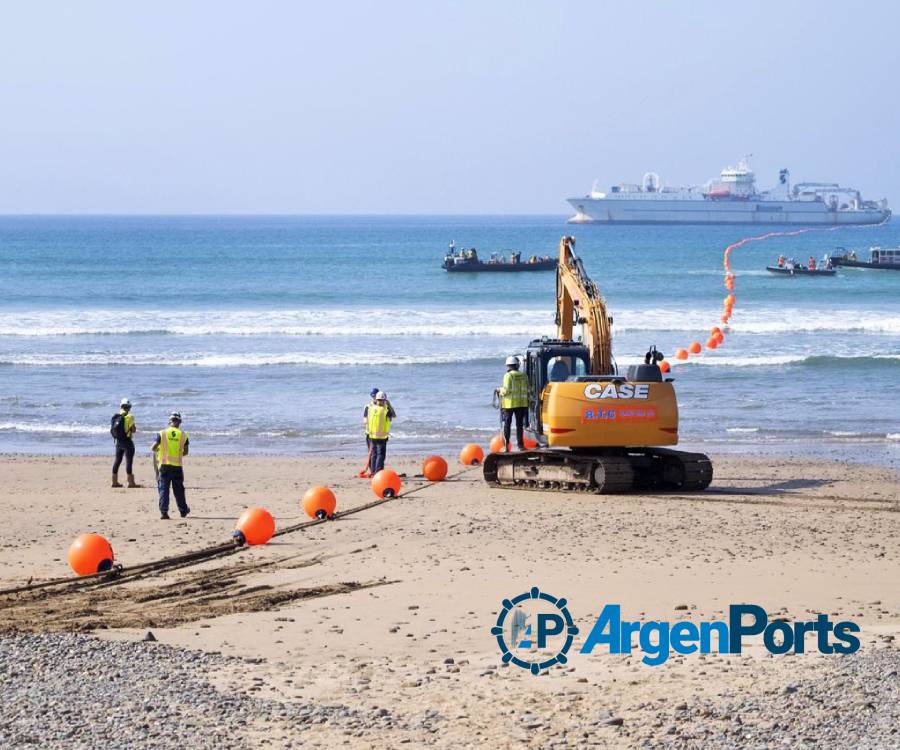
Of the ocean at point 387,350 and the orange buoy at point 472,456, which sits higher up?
the ocean at point 387,350

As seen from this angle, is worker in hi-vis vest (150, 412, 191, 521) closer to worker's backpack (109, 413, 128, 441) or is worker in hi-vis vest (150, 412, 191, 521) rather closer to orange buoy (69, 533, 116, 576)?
worker's backpack (109, 413, 128, 441)

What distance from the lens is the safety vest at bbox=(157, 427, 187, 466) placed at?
48.9 feet

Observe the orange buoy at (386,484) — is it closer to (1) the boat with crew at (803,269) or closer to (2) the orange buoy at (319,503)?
(2) the orange buoy at (319,503)

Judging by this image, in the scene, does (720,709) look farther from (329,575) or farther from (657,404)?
(657,404)

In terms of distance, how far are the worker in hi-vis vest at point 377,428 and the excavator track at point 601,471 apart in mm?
1338

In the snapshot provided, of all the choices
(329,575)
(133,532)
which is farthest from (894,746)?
(133,532)

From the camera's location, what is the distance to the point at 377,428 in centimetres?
1706

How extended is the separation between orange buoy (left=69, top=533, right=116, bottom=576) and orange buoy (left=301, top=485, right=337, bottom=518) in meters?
2.95

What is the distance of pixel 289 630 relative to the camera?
Answer: 9789mm

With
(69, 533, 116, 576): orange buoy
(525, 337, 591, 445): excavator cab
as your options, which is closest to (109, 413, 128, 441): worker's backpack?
(525, 337, 591, 445): excavator cab

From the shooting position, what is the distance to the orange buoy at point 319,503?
14.5 m

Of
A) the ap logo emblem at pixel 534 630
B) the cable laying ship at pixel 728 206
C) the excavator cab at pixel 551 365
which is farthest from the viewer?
the cable laying ship at pixel 728 206

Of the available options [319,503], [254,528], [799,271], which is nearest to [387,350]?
[319,503]

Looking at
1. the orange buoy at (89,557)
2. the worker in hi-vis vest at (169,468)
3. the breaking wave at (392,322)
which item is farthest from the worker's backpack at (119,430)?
the breaking wave at (392,322)
